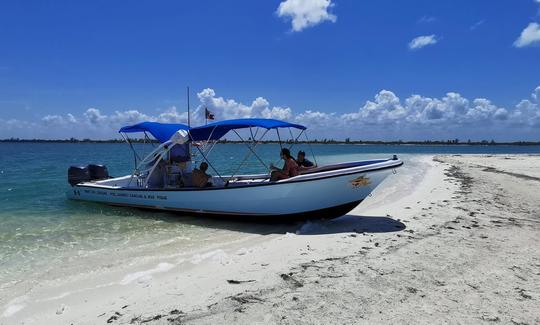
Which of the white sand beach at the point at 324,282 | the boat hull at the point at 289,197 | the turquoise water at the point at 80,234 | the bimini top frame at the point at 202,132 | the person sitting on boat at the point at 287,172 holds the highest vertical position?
the bimini top frame at the point at 202,132

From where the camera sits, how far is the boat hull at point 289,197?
8.99 metres

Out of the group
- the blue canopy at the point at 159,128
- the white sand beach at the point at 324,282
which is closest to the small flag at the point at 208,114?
the blue canopy at the point at 159,128

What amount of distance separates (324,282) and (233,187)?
5.09 metres

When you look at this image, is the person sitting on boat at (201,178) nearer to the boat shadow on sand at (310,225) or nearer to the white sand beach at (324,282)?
the boat shadow on sand at (310,225)

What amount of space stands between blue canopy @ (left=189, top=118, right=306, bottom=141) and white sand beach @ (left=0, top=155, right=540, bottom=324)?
9.25ft

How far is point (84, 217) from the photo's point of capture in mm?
11789

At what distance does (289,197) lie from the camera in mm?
9281

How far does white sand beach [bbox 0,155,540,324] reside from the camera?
13.8ft

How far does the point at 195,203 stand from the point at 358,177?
4559mm

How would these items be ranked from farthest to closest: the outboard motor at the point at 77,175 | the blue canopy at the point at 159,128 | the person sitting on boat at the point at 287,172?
the outboard motor at the point at 77,175 < the blue canopy at the point at 159,128 < the person sitting on boat at the point at 287,172

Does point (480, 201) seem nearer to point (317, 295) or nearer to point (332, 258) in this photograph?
point (332, 258)

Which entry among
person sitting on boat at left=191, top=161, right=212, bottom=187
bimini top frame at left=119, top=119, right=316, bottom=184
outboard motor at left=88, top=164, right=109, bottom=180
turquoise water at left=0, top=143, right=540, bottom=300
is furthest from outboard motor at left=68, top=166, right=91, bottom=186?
person sitting on boat at left=191, top=161, right=212, bottom=187

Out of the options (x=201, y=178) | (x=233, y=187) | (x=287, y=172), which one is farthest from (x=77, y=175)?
(x=287, y=172)

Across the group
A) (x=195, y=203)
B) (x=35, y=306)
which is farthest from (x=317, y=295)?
(x=195, y=203)
